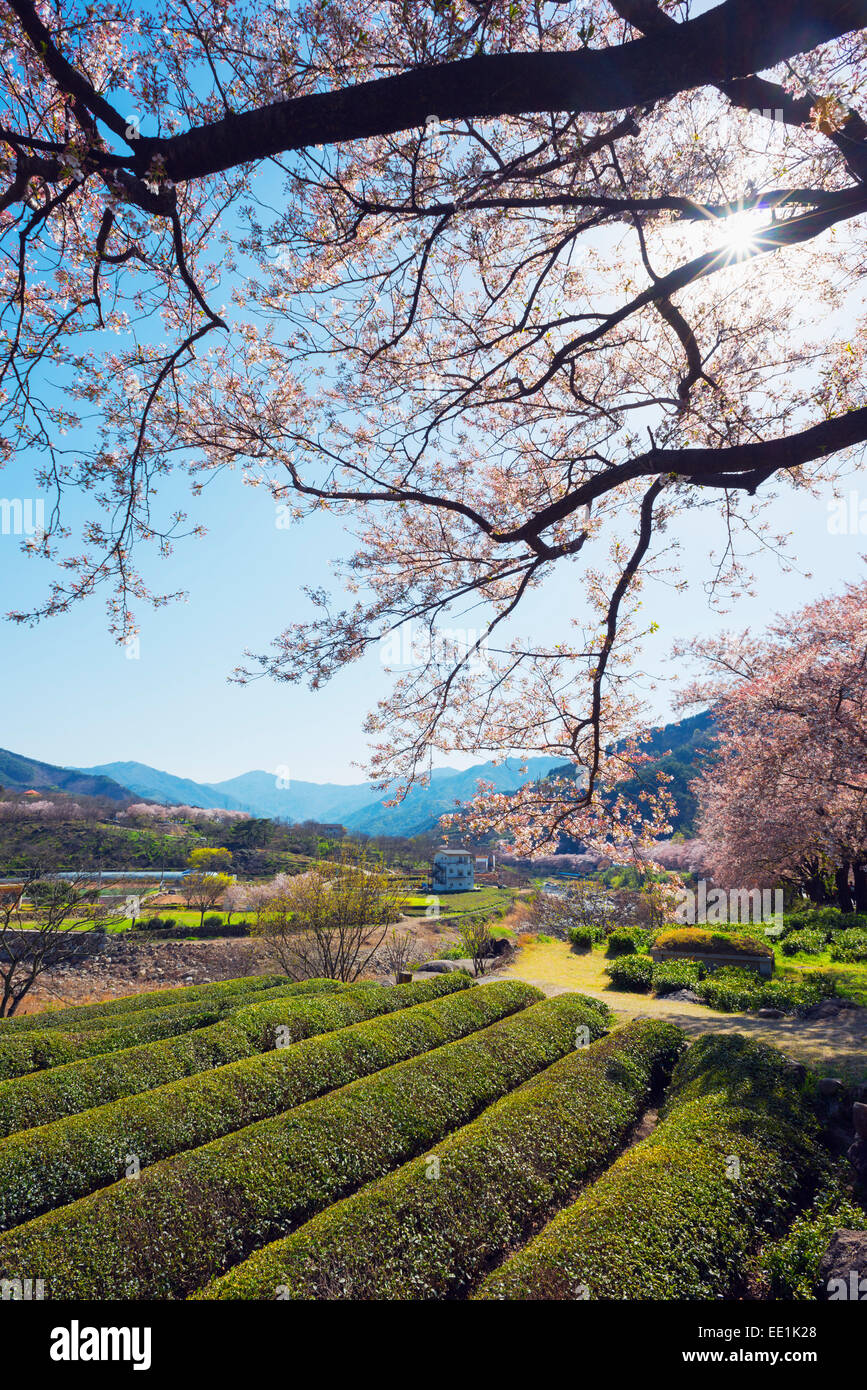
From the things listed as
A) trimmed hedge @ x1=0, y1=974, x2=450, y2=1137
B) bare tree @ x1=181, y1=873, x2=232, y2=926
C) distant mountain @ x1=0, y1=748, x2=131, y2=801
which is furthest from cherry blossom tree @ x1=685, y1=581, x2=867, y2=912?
distant mountain @ x1=0, y1=748, x2=131, y2=801

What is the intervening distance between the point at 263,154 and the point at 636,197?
13.1 feet

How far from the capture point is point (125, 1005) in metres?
15.2

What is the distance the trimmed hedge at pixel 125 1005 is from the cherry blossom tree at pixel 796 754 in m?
13.1

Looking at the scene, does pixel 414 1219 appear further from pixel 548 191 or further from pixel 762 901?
pixel 762 901

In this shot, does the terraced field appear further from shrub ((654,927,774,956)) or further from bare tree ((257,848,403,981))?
bare tree ((257,848,403,981))

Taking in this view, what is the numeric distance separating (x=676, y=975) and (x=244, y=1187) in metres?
10.8

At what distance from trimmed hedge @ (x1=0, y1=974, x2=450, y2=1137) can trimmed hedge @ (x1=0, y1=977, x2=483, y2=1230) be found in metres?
0.61

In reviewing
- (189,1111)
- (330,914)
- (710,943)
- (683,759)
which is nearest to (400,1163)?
(189,1111)

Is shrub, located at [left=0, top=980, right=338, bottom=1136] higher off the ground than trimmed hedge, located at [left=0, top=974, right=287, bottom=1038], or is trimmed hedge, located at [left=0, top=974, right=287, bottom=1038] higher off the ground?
shrub, located at [left=0, top=980, right=338, bottom=1136]

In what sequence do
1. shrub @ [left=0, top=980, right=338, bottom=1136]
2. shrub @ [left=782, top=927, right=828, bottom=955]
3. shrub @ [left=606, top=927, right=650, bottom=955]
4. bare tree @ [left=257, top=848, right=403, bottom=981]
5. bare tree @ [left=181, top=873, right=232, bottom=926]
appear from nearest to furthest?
1. shrub @ [left=0, top=980, right=338, bottom=1136]
2. shrub @ [left=782, top=927, right=828, bottom=955]
3. shrub @ [left=606, top=927, right=650, bottom=955]
4. bare tree @ [left=257, top=848, right=403, bottom=981]
5. bare tree @ [left=181, top=873, right=232, bottom=926]

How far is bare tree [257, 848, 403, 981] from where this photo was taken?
59.4 feet

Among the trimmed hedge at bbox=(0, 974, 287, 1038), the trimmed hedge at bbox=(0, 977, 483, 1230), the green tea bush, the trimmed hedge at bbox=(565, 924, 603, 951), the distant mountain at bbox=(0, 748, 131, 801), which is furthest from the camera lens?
the distant mountain at bbox=(0, 748, 131, 801)

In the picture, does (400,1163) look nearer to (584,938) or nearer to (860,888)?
(584,938)
